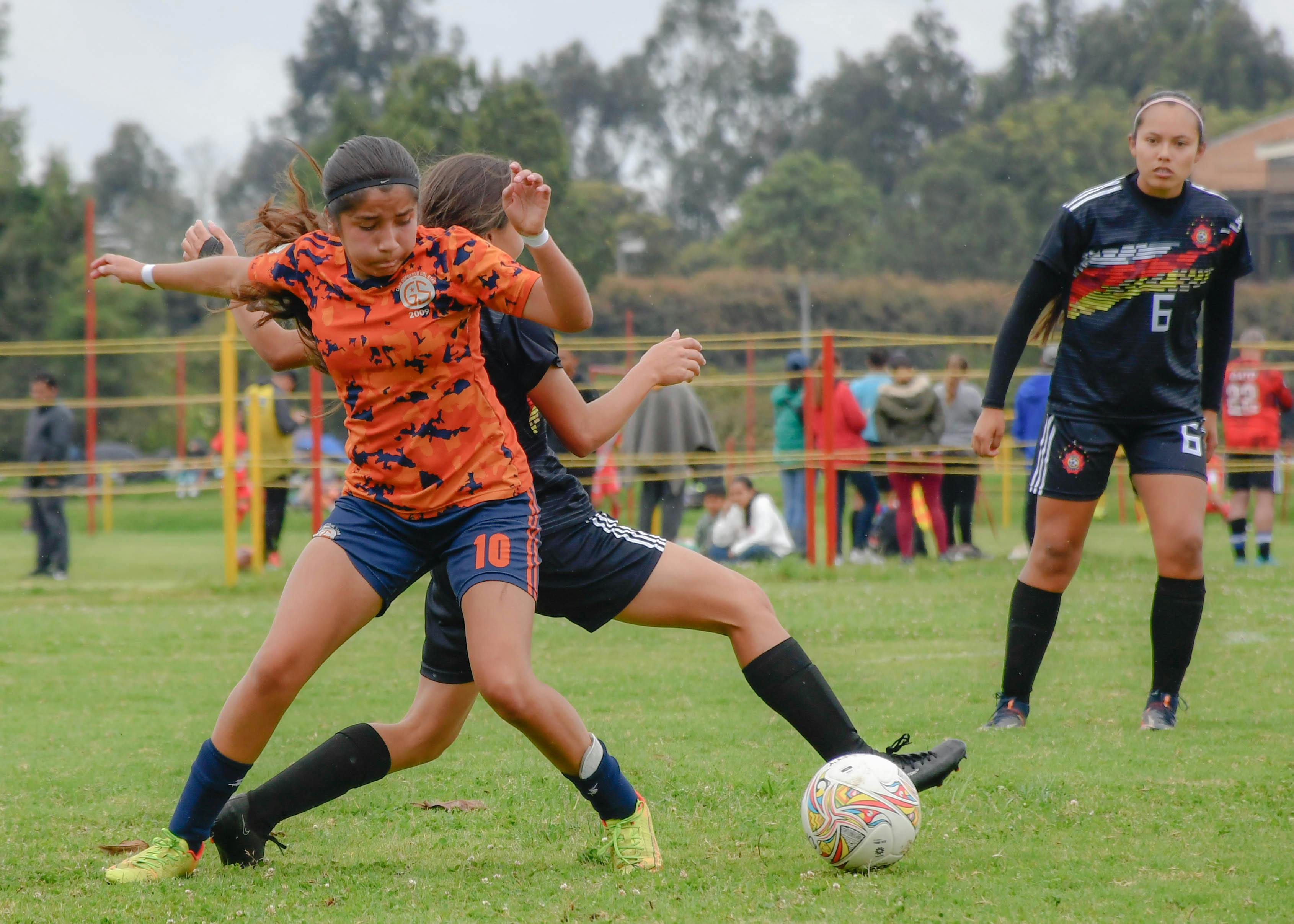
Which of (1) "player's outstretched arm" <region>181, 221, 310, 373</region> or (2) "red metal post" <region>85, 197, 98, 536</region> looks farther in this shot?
(2) "red metal post" <region>85, 197, 98, 536</region>

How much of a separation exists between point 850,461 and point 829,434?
746mm

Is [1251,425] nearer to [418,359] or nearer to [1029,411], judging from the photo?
[1029,411]

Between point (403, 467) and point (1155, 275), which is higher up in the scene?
point (1155, 275)

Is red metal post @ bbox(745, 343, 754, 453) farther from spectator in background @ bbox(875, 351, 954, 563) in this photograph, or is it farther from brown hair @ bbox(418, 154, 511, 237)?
brown hair @ bbox(418, 154, 511, 237)

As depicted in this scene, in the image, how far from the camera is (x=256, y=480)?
12.2 meters

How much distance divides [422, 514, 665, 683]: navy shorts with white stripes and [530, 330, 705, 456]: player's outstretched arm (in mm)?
232

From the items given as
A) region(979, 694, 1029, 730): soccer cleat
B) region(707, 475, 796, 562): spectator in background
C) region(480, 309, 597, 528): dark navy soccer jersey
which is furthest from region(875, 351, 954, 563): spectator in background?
region(480, 309, 597, 528): dark navy soccer jersey

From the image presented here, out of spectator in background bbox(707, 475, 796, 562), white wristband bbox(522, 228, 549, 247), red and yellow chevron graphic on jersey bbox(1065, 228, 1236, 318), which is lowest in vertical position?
spectator in background bbox(707, 475, 796, 562)

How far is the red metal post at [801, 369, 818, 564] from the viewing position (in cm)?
1215

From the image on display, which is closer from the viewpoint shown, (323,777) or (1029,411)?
(323,777)

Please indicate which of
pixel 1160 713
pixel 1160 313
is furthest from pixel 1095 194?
pixel 1160 713

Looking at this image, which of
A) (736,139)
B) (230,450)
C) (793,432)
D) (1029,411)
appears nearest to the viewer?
(230,450)

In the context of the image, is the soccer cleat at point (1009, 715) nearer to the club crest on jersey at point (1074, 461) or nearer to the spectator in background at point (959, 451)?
the club crest on jersey at point (1074, 461)

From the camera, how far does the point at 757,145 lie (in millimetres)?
83625
